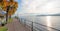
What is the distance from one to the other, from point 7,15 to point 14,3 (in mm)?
458

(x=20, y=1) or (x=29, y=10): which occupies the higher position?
(x=20, y=1)

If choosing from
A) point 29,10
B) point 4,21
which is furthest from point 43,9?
point 4,21

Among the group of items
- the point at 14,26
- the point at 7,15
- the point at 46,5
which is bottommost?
the point at 14,26

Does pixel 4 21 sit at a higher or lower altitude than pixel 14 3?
lower

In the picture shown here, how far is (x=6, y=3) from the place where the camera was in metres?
3.93

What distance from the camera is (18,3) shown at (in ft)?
12.9

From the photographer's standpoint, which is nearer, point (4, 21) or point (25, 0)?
point (4, 21)

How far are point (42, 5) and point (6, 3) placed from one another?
115 centimetres

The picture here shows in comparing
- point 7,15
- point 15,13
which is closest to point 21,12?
point 15,13

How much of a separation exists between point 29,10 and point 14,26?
718 mm

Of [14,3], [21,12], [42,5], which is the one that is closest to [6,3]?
[14,3]

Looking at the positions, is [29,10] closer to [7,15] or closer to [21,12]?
[21,12]

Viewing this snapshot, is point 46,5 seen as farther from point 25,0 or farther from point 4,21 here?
point 4,21

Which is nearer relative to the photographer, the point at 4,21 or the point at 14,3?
the point at 4,21
